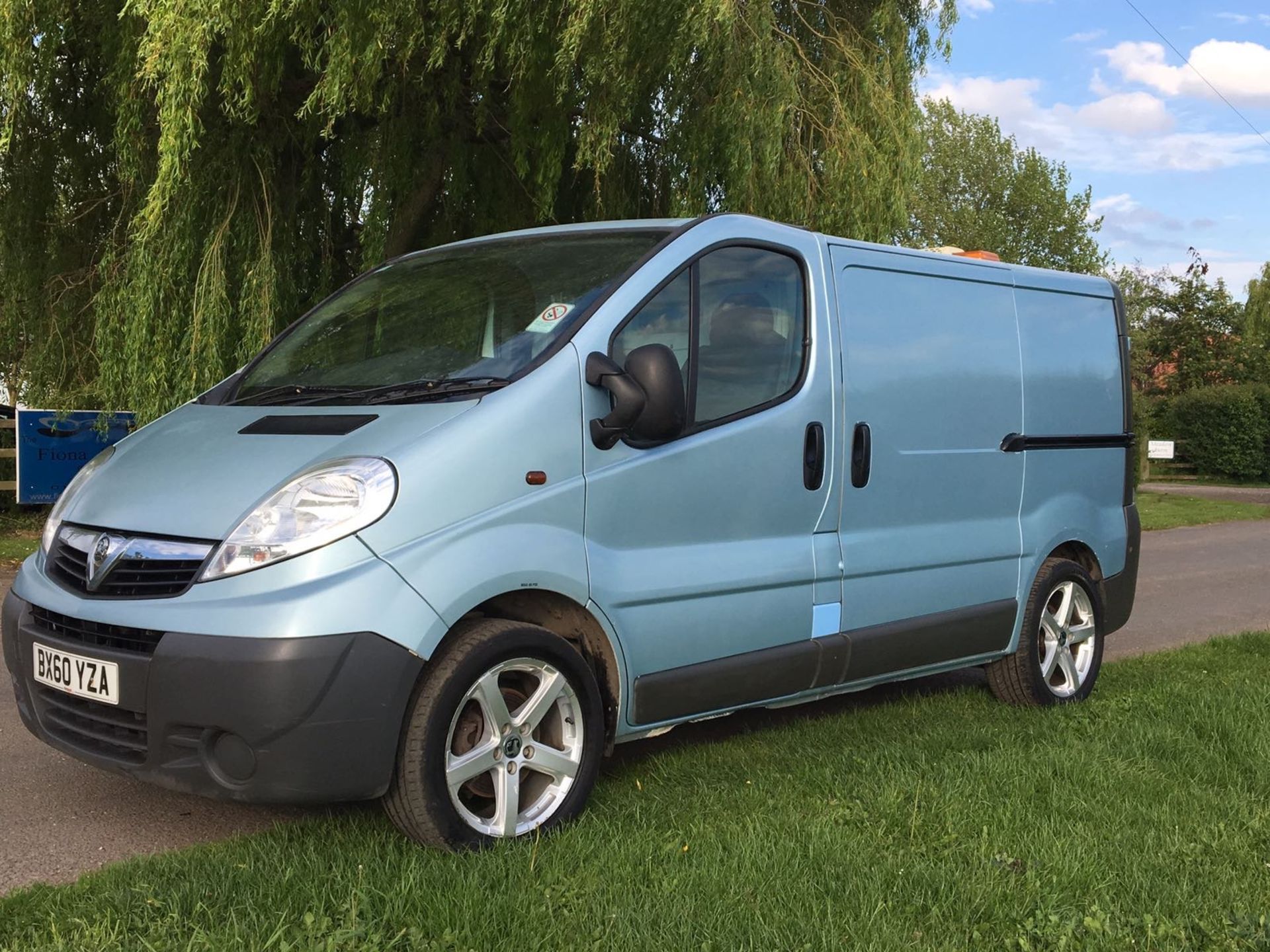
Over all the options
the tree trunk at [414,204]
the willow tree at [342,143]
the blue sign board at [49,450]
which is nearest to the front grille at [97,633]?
the willow tree at [342,143]

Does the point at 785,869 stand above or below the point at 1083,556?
below

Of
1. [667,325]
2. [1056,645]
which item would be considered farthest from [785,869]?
[1056,645]

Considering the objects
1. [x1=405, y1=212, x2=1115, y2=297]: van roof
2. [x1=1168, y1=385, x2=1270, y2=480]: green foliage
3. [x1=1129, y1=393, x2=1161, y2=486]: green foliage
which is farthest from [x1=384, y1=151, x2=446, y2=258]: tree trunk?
[x1=1168, y1=385, x2=1270, y2=480]: green foliage

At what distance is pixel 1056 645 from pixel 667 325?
289 centimetres

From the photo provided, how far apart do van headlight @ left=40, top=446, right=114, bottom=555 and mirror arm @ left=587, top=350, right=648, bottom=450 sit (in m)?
1.68

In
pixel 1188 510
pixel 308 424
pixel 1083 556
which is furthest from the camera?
pixel 1188 510

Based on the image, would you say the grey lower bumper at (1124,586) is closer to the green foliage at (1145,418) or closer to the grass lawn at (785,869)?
the grass lawn at (785,869)

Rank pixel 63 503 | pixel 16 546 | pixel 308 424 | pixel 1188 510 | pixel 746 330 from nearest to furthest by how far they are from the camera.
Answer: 1. pixel 308 424
2. pixel 63 503
3. pixel 746 330
4. pixel 16 546
5. pixel 1188 510

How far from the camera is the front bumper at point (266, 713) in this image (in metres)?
3.41

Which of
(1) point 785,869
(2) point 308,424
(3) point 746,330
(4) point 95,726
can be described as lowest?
(1) point 785,869

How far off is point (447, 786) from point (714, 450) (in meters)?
1.45

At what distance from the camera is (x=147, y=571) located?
3.65 metres

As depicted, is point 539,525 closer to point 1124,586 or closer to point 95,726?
point 95,726

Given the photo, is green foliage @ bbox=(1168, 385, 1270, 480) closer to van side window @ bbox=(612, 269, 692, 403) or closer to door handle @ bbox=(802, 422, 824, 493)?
door handle @ bbox=(802, 422, 824, 493)
